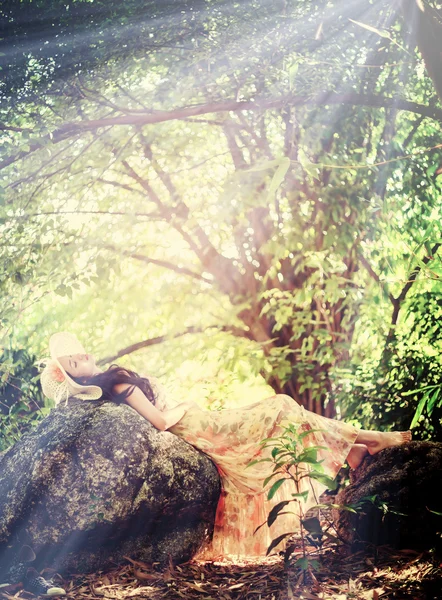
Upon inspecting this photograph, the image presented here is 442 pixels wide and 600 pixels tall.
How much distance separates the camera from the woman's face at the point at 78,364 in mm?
2670

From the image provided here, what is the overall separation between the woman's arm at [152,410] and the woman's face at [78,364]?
190 mm

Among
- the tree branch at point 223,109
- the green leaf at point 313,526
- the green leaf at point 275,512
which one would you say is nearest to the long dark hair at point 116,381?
the green leaf at point 275,512

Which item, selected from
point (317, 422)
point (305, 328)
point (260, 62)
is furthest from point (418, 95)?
point (317, 422)

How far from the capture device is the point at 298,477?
2410 mm

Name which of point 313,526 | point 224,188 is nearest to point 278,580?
point 313,526

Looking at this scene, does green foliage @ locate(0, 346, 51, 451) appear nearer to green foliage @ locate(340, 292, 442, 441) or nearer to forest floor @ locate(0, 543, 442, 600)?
forest floor @ locate(0, 543, 442, 600)

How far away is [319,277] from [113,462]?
4.02ft

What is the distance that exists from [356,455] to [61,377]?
→ 1.37 m

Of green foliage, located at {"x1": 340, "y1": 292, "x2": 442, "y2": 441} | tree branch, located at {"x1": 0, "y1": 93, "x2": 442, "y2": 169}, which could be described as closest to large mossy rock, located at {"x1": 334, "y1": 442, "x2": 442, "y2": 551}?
green foliage, located at {"x1": 340, "y1": 292, "x2": 442, "y2": 441}

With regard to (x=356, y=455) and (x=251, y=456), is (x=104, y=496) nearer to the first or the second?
(x=251, y=456)

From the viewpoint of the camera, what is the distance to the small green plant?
221 cm

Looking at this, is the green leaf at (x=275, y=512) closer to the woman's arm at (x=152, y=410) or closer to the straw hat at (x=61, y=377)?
the woman's arm at (x=152, y=410)

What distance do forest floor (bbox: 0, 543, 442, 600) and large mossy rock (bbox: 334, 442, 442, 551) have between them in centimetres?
6

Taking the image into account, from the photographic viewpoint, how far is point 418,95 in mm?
2801
